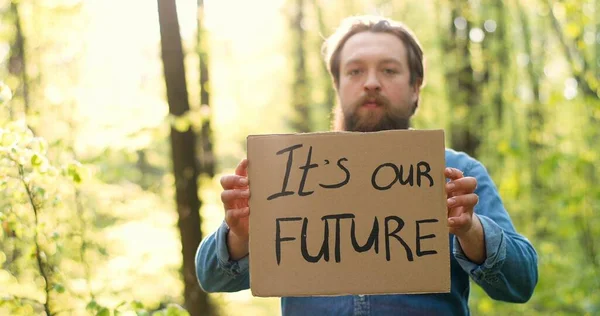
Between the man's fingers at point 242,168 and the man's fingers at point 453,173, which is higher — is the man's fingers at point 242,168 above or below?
above

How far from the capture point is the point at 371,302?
69.4 inches

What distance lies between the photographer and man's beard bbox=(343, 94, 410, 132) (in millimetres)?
1952

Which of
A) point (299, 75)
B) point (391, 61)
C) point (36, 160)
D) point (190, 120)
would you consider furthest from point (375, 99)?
point (299, 75)

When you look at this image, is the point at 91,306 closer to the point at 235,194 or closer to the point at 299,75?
the point at 235,194

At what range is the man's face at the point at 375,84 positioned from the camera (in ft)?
6.41

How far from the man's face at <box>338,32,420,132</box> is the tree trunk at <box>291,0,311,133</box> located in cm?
→ 947

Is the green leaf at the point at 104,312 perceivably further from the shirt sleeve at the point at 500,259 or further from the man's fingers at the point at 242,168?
the shirt sleeve at the point at 500,259

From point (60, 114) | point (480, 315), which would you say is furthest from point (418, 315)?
point (480, 315)

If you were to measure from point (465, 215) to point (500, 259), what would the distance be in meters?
0.19

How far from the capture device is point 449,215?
1620 mm

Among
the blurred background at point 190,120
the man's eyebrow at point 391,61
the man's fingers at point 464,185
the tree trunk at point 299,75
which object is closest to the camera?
the man's fingers at point 464,185

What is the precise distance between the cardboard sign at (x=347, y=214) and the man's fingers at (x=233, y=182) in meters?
0.02

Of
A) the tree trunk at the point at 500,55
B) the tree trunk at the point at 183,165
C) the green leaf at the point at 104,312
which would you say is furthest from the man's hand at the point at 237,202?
the tree trunk at the point at 500,55

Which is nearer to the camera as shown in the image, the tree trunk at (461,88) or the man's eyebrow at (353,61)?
the man's eyebrow at (353,61)
